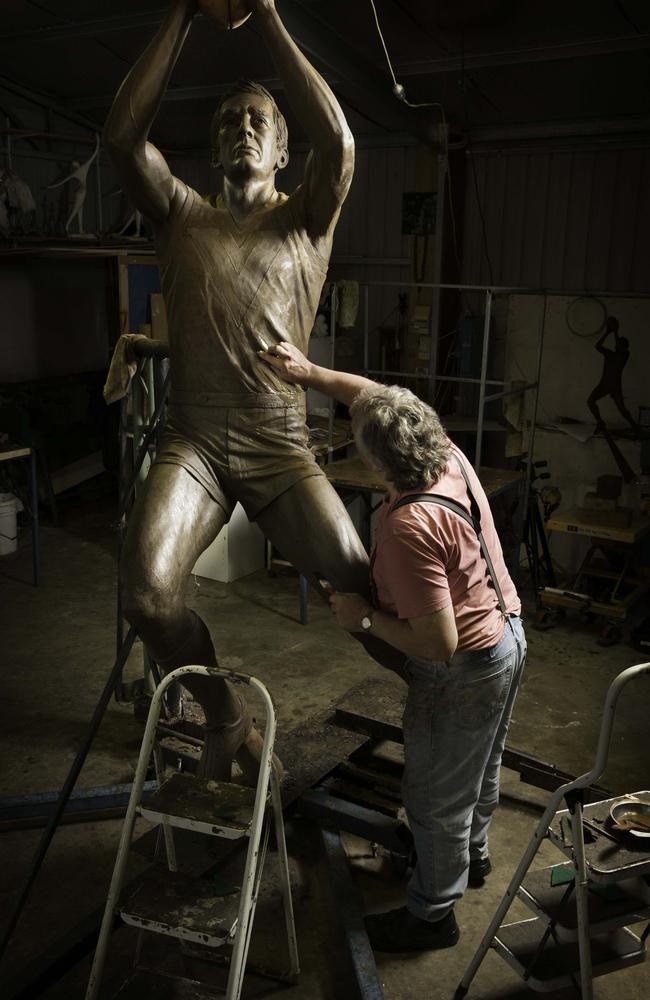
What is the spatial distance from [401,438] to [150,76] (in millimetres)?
1259

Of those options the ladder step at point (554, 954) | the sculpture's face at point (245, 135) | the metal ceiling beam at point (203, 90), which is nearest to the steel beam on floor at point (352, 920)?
the ladder step at point (554, 954)

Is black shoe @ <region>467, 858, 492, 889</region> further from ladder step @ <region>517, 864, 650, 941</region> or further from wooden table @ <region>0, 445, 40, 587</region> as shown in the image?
wooden table @ <region>0, 445, 40, 587</region>

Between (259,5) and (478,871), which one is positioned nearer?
(259,5)

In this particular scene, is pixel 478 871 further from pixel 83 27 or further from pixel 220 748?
pixel 83 27

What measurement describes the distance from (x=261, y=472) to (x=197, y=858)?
4.69 feet

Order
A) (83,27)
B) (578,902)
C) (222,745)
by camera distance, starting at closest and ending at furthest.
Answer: (578,902) < (222,745) < (83,27)

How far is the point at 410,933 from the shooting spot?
2.87m

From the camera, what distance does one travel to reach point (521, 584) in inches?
261

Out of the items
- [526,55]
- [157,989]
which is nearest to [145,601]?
[157,989]

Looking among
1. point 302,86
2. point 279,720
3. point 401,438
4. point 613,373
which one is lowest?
point 279,720

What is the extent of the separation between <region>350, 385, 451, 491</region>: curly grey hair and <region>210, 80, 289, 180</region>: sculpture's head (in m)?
0.89

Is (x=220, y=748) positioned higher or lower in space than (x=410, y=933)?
higher

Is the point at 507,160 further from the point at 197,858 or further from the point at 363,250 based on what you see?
the point at 197,858

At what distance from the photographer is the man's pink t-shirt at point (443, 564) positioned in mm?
2264
